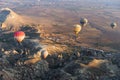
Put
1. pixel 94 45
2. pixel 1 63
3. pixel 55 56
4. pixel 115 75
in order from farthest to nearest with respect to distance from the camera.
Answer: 1. pixel 94 45
2. pixel 55 56
3. pixel 1 63
4. pixel 115 75

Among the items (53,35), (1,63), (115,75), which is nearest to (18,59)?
(1,63)

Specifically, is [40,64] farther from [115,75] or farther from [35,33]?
[35,33]

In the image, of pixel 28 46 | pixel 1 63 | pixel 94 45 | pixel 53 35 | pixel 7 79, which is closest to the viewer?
pixel 7 79

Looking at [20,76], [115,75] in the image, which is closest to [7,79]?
[20,76]

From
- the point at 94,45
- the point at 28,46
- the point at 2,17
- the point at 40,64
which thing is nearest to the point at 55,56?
the point at 40,64

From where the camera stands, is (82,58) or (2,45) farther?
(2,45)

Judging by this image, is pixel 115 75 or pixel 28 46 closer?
pixel 115 75

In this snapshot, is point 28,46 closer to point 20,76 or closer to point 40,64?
point 40,64

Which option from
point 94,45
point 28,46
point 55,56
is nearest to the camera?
point 55,56

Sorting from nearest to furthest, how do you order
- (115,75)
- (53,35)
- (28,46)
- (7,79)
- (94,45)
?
(7,79), (115,75), (28,46), (94,45), (53,35)
